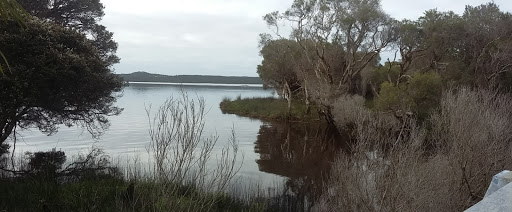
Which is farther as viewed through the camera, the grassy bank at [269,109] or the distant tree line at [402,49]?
the grassy bank at [269,109]

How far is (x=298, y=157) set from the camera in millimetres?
21641

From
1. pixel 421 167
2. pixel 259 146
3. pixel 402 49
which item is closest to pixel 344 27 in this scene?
pixel 402 49

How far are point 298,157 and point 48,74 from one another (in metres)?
13.1

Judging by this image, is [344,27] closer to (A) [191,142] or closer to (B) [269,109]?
(B) [269,109]

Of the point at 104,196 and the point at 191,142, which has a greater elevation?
the point at 191,142

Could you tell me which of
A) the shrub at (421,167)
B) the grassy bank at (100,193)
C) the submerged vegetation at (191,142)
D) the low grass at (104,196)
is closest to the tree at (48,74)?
the submerged vegetation at (191,142)

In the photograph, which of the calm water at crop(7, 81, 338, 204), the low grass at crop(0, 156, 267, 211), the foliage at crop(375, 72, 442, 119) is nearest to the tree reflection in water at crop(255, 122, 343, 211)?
the calm water at crop(7, 81, 338, 204)

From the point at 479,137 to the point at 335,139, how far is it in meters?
17.3

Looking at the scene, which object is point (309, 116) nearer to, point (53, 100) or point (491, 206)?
point (53, 100)

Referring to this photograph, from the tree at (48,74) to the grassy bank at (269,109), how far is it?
89.6 feet

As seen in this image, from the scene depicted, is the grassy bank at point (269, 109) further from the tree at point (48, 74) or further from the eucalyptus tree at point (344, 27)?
the tree at point (48, 74)

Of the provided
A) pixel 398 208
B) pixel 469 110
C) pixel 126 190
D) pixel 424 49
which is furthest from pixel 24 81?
pixel 424 49

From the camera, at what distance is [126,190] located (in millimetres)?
10508

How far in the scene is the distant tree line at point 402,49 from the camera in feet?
87.4
